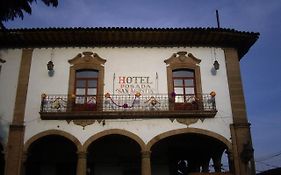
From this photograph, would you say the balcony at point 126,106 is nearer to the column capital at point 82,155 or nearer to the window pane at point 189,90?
the window pane at point 189,90

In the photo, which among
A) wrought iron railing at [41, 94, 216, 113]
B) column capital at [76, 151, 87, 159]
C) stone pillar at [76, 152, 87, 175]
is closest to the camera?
stone pillar at [76, 152, 87, 175]

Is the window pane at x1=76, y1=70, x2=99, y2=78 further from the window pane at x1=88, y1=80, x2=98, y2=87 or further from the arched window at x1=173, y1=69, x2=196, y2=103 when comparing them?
the arched window at x1=173, y1=69, x2=196, y2=103

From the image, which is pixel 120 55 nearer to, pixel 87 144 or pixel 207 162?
pixel 87 144

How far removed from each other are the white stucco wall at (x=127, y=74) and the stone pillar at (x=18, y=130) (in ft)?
0.73

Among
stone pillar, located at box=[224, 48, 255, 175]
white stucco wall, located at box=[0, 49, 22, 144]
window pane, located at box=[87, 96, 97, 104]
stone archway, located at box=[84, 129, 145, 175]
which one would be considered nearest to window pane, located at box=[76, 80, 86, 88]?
window pane, located at box=[87, 96, 97, 104]

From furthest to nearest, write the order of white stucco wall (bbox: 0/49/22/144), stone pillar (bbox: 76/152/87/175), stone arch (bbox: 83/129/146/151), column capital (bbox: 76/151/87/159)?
1. white stucco wall (bbox: 0/49/22/144)
2. stone arch (bbox: 83/129/146/151)
3. column capital (bbox: 76/151/87/159)
4. stone pillar (bbox: 76/152/87/175)

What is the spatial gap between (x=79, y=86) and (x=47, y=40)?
8.99ft

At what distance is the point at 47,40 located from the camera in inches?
669

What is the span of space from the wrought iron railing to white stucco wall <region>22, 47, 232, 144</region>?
0.37 metres

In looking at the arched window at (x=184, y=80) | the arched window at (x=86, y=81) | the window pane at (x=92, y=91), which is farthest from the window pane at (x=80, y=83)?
the arched window at (x=184, y=80)

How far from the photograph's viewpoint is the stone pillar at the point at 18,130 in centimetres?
1498

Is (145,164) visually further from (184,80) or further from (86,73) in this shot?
(86,73)

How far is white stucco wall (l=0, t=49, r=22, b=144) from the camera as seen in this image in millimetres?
15643

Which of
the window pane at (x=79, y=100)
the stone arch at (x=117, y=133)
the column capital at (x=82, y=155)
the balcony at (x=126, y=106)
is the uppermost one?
the window pane at (x=79, y=100)
